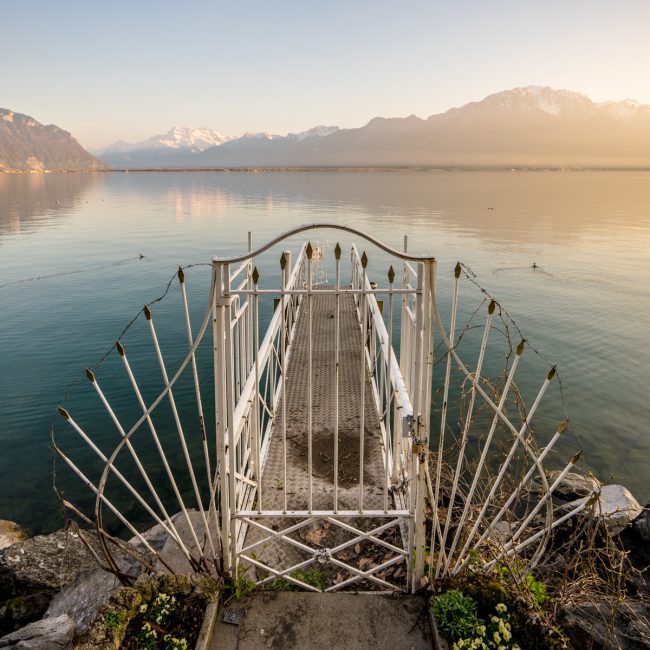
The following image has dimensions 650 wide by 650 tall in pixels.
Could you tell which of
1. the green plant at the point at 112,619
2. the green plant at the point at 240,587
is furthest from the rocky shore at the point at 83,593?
the green plant at the point at 240,587

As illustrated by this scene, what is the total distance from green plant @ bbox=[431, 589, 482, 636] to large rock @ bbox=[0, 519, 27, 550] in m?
7.53

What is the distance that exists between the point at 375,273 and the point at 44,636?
2393 cm

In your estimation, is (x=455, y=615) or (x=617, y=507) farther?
(x=617, y=507)

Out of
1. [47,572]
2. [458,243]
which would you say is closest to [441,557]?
[47,572]

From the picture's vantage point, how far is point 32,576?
259 inches

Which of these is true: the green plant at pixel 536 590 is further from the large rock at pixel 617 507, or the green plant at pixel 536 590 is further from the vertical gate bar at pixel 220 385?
the large rock at pixel 617 507

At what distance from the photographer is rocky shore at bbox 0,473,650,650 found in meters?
4.69

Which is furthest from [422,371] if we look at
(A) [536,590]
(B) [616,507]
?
(B) [616,507]

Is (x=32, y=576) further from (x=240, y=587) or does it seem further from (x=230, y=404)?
(x=230, y=404)

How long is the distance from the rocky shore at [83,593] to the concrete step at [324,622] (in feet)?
3.71

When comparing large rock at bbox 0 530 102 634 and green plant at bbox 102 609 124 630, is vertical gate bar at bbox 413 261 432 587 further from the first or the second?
large rock at bbox 0 530 102 634

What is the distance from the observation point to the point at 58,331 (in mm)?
18609

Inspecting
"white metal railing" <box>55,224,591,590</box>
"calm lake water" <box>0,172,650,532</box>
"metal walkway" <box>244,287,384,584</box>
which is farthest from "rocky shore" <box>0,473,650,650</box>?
"metal walkway" <box>244,287,384,584</box>

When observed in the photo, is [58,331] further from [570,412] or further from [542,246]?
[542,246]
